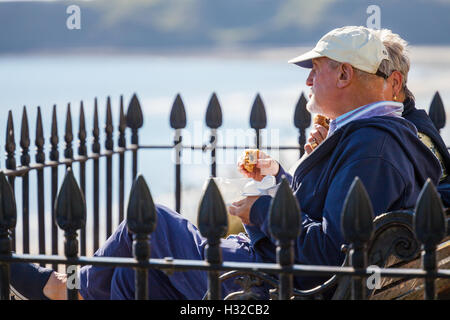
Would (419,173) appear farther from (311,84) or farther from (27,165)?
(27,165)

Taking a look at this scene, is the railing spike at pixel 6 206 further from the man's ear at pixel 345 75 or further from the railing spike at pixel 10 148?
the railing spike at pixel 10 148

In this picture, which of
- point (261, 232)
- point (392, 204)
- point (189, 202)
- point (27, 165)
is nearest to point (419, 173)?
point (392, 204)

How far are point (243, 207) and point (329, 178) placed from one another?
355 mm

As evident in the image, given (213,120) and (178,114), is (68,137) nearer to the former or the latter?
(178,114)

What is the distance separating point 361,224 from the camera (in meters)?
2.07

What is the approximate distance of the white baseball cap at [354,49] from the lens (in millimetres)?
3035

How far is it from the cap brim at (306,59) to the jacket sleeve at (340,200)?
25.1 inches

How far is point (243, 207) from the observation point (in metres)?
2.73

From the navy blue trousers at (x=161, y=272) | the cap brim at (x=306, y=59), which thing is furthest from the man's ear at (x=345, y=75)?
the navy blue trousers at (x=161, y=272)

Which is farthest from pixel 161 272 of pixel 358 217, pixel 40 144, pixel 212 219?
pixel 40 144

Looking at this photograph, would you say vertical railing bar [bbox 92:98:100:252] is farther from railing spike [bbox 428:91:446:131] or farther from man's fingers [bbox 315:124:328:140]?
railing spike [bbox 428:91:446:131]

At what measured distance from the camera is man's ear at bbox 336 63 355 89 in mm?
3049

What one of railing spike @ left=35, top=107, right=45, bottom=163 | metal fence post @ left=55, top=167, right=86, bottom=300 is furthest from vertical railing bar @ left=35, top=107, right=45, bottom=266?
metal fence post @ left=55, top=167, right=86, bottom=300
